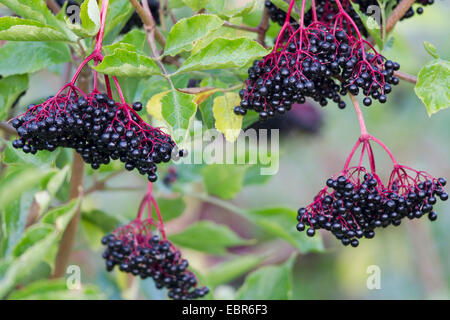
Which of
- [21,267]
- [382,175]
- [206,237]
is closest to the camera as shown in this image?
[21,267]

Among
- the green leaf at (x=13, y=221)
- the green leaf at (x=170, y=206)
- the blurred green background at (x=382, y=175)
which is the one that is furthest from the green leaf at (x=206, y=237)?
the blurred green background at (x=382, y=175)

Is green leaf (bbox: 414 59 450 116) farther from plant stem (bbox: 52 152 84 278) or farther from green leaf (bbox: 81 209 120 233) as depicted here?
green leaf (bbox: 81 209 120 233)

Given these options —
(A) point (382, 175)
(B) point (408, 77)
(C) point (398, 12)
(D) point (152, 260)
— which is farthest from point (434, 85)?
(A) point (382, 175)

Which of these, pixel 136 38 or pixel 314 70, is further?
pixel 136 38

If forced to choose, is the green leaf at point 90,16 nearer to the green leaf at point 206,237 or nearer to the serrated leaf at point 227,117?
the serrated leaf at point 227,117

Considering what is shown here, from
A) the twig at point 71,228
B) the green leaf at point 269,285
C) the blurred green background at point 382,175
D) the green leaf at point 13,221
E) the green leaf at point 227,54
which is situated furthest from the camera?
the blurred green background at point 382,175

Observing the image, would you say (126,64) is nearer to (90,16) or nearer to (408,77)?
(90,16)

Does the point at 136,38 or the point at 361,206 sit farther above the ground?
the point at 136,38
